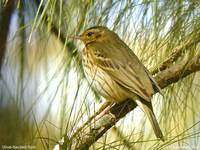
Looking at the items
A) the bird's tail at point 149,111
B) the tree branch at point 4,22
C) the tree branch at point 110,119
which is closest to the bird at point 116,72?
the bird's tail at point 149,111

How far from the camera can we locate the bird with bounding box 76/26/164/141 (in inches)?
91.7

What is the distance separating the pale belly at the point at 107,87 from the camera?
2449mm

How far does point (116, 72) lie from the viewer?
2.60m

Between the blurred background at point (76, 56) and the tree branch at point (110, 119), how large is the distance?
42mm

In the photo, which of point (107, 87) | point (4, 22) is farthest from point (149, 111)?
point (4, 22)

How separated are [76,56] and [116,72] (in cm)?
36

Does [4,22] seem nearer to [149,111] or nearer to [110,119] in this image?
[110,119]

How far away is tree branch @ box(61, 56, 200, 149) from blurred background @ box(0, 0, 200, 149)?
42 millimetres

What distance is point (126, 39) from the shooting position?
2.24 m

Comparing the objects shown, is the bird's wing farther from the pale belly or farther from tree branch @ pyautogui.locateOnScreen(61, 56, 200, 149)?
tree branch @ pyautogui.locateOnScreen(61, 56, 200, 149)

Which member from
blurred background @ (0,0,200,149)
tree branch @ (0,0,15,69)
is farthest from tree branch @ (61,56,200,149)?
tree branch @ (0,0,15,69)

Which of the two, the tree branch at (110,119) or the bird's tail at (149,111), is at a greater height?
the tree branch at (110,119)

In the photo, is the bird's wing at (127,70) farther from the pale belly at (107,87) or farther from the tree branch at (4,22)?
the tree branch at (4,22)

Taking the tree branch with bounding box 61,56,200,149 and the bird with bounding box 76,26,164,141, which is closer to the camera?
the tree branch with bounding box 61,56,200,149
